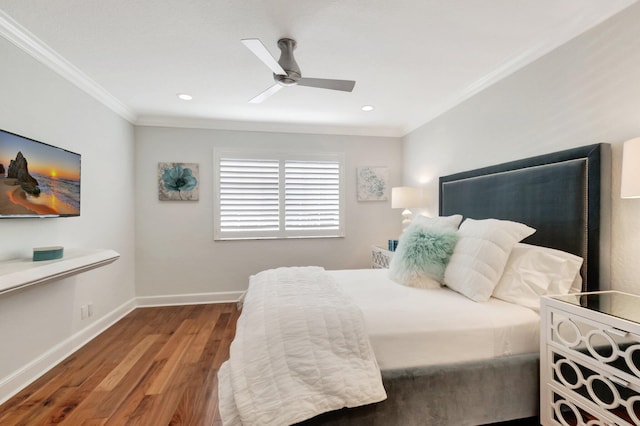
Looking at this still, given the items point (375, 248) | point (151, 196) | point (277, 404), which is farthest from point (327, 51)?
point (151, 196)

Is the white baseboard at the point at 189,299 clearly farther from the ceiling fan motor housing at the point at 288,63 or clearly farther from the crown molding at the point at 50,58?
the ceiling fan motor housing at the point at 288,63

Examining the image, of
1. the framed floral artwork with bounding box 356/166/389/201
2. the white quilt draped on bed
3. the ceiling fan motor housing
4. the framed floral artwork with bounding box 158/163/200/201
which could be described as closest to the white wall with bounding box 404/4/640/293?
the framed floral artwork with bounding box 356/166/389/201

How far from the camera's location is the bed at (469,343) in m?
1.38

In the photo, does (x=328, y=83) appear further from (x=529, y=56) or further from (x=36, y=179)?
(x=36, y=179)

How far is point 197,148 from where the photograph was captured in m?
3.67

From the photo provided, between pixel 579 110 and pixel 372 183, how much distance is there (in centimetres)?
248

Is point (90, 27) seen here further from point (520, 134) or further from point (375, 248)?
point (375, 248)

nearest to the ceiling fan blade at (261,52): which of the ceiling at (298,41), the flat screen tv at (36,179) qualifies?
the ceiling at (298,41)

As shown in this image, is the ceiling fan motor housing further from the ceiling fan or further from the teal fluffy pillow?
the teal fluffy pillow

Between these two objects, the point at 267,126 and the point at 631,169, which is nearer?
the point at 631,169

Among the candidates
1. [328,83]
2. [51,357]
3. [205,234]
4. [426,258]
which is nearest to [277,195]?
[205,234]

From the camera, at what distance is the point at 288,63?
194 cm

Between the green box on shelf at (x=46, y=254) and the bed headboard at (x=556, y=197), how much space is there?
3318 mm

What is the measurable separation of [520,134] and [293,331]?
222 cm
